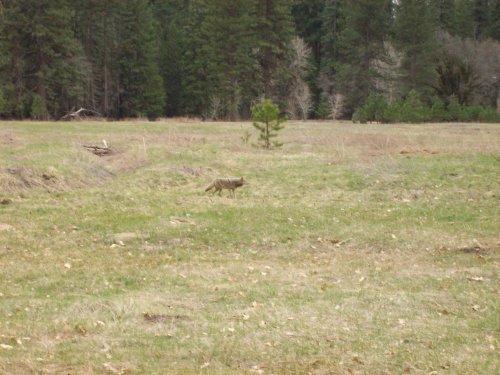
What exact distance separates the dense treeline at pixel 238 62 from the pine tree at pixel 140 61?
0.33 ft

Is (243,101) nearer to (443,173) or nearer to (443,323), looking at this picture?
(443,173)

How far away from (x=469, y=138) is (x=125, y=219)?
21.2 metres

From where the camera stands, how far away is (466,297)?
8.88 metres

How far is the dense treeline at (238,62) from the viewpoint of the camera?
5281 centimetres

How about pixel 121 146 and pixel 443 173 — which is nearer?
pixel 443 173

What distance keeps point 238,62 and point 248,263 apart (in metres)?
45.2

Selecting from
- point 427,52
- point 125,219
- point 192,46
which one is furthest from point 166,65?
point 125,219

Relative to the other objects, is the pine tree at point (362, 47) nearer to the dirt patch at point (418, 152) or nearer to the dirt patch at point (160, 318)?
the dirt patch at point (418, 152)

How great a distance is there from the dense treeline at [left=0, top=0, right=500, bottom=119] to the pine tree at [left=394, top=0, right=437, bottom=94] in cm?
9

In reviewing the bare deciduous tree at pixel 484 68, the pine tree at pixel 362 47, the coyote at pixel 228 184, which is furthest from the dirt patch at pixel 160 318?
the pine tree at pixel 362 47

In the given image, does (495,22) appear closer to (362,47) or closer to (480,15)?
(480,15)

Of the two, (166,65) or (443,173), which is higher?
(166,65)

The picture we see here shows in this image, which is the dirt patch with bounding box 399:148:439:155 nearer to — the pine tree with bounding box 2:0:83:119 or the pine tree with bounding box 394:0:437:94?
the pine tree with bounding box 2:0:83:119

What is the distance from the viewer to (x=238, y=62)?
54.6 m
